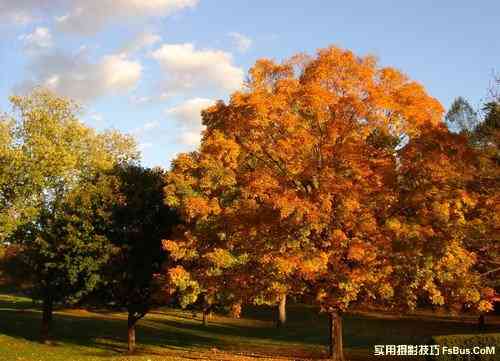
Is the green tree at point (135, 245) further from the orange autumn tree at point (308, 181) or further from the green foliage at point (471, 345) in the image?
the green foliage at point (471, 345)

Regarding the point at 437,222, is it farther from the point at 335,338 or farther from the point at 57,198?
the point at 57,198

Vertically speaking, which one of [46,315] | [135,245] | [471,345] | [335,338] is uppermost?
[135,245]

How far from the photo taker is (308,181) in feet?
81.4

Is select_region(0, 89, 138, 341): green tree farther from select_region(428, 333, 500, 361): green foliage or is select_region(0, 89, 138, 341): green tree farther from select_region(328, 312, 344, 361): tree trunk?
select_region(428, 333, 500, 361): green foliage

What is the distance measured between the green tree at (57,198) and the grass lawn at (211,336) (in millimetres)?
4268

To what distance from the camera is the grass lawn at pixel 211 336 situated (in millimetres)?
33000

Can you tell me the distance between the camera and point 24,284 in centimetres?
4272

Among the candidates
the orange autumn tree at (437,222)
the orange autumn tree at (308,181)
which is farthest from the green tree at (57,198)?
the orange autumn tree at (437,222)

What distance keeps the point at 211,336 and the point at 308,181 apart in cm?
3020

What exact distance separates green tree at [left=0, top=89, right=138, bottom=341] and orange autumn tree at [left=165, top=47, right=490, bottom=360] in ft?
33.9

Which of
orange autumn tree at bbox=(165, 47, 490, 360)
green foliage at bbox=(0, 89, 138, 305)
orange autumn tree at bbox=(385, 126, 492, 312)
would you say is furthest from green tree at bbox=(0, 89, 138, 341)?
orange autumn tree at bbox=(385, 126, 492, 312)

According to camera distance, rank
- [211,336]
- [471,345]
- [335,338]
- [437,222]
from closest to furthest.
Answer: [471,345]
[437,222]
[335,338]
[211,336]

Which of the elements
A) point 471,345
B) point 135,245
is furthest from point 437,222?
point 135,245

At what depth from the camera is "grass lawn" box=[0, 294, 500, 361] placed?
33000 mm
